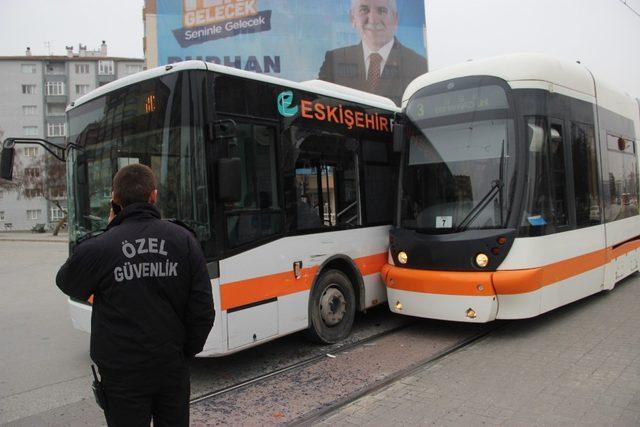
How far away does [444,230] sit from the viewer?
20.8 feet

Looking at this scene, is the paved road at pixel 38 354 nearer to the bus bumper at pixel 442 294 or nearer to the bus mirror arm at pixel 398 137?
the bus bumper at pixel 442 294

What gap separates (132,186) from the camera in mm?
2533

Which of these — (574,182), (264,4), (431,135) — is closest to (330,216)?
(431,135)

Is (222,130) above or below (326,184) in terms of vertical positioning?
above

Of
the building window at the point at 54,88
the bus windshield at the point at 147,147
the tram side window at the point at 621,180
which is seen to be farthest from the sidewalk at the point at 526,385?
the building window at the point at 54,88

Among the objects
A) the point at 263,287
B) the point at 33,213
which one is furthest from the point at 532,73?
the point at 33,213

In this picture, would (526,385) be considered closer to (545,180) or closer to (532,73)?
(545,180)

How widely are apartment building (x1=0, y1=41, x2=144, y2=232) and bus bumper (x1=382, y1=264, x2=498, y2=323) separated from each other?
2656 inches

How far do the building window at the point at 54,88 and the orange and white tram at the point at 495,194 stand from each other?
75462 mm

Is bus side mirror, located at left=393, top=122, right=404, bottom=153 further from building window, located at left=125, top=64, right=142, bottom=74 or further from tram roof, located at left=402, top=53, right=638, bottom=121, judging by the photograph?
building window, located at left=125, top=64, right=142, bottom=74

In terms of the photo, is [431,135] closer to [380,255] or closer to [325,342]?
[380,255]

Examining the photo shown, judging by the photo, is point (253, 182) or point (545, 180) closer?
point (253, 182)

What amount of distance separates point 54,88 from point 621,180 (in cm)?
7669

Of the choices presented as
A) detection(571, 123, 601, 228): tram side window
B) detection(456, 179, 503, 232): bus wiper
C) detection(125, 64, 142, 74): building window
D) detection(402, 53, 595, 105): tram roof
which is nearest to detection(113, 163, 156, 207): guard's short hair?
detection(456, 179, 503, 232): bus wiper
